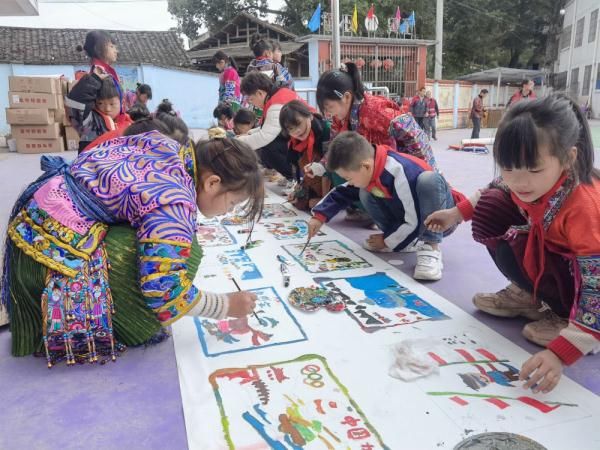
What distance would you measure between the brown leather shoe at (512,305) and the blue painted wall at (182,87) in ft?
33.9

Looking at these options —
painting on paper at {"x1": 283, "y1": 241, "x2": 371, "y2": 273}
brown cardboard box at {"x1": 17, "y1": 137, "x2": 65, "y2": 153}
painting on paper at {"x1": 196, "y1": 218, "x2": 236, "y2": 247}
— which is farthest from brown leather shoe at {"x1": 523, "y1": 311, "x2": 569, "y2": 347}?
brown cardboard box at {"x1": 17, "y1": 137, "x2": 65, "y2": 153}

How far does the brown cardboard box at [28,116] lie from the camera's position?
6.38 meters

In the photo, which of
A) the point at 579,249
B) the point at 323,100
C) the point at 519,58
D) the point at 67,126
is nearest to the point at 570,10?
the point at 519,58

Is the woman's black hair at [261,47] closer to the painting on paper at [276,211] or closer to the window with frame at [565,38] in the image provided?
the painting on paper at [276,211]

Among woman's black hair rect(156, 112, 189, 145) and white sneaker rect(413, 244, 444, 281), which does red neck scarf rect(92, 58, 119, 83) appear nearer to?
woman's black hair rect(156, 112, 189, 145)

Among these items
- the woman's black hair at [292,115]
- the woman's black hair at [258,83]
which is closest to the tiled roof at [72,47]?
the woman's black hair at [258,83]

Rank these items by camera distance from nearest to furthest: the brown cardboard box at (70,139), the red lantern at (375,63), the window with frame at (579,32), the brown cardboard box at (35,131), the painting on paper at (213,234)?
the painting on paper at (213,234), the brown cardboard box at (35,131), the brown cardboard box at (70,139), the red lantern at (375,63), the window with frame at (579,32)

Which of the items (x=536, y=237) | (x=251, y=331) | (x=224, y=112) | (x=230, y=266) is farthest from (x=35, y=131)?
(x=536, y=237)

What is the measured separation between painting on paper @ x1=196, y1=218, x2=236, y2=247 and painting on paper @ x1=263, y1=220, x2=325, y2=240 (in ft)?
0.68

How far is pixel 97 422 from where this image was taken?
1.00 m

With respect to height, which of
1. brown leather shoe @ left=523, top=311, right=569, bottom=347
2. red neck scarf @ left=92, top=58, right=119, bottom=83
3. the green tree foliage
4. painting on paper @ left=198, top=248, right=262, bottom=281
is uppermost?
the green tree foliage

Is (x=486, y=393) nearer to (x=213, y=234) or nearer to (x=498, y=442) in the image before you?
(x=498, y=442)

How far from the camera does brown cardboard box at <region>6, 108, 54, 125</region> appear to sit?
6379 mm

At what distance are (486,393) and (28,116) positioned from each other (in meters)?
6.96
